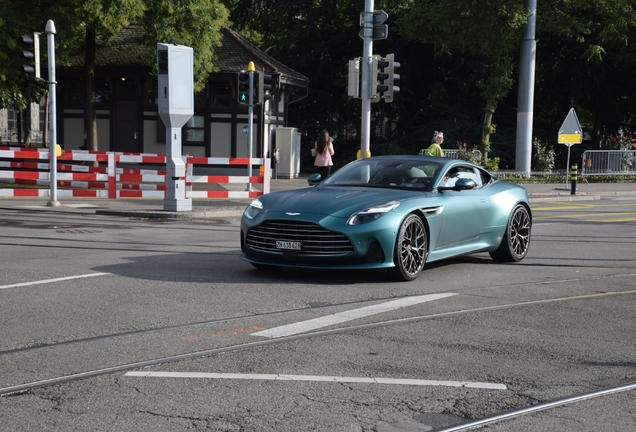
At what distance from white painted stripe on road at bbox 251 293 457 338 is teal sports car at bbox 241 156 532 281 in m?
0.91

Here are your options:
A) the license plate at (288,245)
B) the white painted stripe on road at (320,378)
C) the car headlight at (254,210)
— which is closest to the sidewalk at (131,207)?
the car headlight at (254,210)

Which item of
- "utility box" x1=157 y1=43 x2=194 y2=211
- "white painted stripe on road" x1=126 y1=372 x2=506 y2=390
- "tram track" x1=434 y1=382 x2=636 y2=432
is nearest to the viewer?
"tram track" x1=434 y1=382 x2=636 y2=432

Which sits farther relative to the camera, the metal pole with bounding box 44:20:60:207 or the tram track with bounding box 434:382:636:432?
the metal pole with bounding box 44:20:60:207

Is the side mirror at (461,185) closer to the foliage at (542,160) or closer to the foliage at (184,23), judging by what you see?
the foliage at (184,23)

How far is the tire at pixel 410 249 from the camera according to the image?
9344 mm

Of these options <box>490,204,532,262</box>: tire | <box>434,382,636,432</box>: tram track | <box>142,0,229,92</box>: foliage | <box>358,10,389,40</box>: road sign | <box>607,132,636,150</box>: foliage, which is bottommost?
<box>434,382,636,432</box>: tram track

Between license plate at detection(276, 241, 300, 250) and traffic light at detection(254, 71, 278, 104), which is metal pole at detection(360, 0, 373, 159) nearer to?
traffic light at detection(254, 71, 278, 104)

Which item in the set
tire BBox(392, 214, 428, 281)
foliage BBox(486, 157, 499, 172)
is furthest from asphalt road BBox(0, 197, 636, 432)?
foliage BBox(486, 157, 499, 172)

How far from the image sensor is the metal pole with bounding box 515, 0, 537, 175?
34.5 metres

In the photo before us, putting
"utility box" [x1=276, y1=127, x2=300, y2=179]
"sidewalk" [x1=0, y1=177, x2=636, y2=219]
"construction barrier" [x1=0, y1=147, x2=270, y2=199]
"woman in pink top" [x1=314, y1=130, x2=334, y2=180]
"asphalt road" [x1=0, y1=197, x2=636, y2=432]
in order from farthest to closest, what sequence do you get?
"utility box" [x1=276, y1=127, x2=300, y2=179]
"woman in pink top" [x1=314, y1=130, x2=334, y2=180]
"construction barrier" [x1=0, y1=147, x2=270, y2=199]
"sidewalk" [x1=0, y1=177, x2=636, y2=219]
"asphalt road" [x1=0, y1=197, x2=636, y2=432]

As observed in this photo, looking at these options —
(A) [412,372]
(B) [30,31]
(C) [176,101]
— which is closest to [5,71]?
(B) [30,31]

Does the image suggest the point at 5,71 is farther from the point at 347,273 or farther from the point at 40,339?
the point at 40,339

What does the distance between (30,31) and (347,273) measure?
65.6 ft

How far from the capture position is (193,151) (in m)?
36.2
